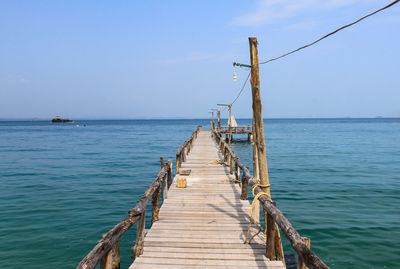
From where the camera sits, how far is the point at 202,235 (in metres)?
6.28

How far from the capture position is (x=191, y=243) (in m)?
5.85

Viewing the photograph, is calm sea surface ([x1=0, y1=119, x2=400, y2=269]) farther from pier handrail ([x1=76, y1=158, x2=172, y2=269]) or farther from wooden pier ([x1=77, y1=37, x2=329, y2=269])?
pier handrail ([x1=76, y1=158, x2=172, y2=269])

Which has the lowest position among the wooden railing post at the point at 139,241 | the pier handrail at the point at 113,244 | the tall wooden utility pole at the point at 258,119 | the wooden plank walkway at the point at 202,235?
the wooden plank walkway at the point at 202,235

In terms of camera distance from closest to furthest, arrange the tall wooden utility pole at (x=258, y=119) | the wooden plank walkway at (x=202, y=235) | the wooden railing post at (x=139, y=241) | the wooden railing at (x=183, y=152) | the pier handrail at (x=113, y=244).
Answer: the pier handrail at (x=113, y=244) < the wooden plank walkway at (x=202, y=235) < the wooden railing post at (x=139, y=241) < the tall wooden utility pole at (x=258, y=119) < the wooden railing at (x=183, y=152)

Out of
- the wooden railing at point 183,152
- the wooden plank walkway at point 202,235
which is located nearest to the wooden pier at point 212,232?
the wooden plank walkway at point 202,235

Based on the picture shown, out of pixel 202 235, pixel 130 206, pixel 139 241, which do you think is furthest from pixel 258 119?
pixel 130 206

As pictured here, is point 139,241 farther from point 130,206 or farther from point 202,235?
point 130,206

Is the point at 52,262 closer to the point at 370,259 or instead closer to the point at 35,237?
the point at 35,237

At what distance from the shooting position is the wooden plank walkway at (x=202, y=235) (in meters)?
5.11

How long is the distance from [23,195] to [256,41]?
1537 centimetres

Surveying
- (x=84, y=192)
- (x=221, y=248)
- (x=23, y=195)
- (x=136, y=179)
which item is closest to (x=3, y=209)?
(x=23, y=195)

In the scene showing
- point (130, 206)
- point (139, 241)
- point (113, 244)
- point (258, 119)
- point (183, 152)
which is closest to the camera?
point (113, 244)

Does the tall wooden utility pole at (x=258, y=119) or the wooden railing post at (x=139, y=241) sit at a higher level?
the tall wooden utility pole at (x=258, y=119)

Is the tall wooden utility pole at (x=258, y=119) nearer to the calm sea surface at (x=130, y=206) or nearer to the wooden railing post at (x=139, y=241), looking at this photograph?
the wooden railing post at (x=139, y=241)
